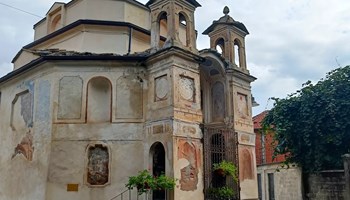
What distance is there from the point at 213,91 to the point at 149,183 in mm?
5739

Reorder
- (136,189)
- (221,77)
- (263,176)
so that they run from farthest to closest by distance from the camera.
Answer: (263,176)
(221,77)
(136,189)

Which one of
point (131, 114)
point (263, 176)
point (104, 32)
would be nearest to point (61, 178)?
point (131, 114)

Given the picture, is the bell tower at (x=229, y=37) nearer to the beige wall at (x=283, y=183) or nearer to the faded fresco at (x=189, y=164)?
the faded fresco at (x=189, y=164)

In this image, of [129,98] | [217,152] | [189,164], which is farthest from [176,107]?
[217,152]

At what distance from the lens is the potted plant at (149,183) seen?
432 inches

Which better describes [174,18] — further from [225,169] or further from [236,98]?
[225,169]

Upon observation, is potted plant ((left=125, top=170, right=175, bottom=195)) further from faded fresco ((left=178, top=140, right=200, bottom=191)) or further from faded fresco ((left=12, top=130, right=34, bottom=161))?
faded fresco ((left=12, top=130, right=34, bottom=161))

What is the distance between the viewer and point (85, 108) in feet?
42.3

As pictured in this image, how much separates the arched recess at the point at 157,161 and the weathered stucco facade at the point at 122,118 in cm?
3

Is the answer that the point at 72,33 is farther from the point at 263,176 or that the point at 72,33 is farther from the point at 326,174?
the point at 263,176

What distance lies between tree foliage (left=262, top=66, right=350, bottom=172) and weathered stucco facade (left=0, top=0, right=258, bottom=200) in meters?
1.56

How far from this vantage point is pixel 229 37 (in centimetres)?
1529

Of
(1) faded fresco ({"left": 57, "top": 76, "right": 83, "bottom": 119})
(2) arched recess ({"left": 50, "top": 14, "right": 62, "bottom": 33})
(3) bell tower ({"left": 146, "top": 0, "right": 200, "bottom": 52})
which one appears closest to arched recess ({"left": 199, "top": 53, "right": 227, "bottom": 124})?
(3) bell tower ({"left": 146, "top": 0, "right": 200, "bottom": 52})

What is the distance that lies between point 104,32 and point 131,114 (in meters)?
4.37
